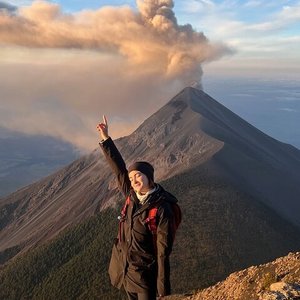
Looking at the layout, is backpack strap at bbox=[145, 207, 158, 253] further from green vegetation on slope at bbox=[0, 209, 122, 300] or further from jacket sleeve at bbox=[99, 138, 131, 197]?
green vegetation on slope at bbox=[0, 209, 122, 300]

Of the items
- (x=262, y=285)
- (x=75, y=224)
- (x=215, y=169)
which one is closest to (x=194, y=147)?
(x=215, y=169)

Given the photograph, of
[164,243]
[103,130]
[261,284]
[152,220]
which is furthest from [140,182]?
[261,284]

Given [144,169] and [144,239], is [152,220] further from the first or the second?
[144,169]

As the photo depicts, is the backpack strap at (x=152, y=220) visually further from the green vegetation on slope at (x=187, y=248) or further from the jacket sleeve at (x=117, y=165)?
the green vegetation on slope at (x=187, y=248)

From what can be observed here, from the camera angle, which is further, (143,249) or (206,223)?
(206,223)

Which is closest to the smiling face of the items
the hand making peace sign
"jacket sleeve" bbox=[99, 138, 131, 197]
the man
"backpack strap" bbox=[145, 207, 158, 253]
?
the man

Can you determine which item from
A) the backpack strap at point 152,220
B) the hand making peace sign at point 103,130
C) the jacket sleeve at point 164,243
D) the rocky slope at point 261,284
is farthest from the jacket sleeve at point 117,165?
the rocky slope at point 261,284
